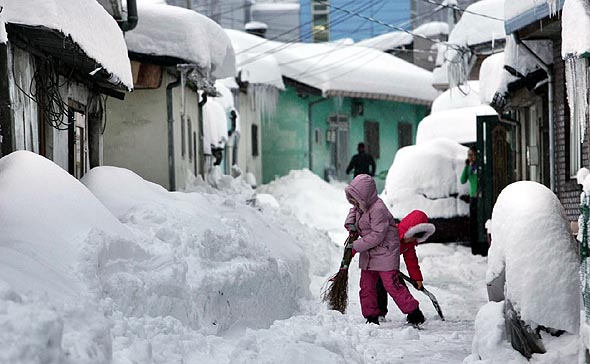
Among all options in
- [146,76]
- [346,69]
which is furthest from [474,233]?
[346,69]

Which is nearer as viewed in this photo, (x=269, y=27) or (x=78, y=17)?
(x=78, y=17)

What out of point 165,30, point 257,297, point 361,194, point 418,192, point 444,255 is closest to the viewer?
point 257,297

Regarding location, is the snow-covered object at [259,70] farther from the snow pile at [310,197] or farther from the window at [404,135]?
the window at [404,135]

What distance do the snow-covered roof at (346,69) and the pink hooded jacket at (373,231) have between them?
63.6ft

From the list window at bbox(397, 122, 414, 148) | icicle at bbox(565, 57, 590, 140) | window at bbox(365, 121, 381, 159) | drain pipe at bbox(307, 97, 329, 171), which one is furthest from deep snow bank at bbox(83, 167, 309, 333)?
window at bbox(397, 122, 414, 148)

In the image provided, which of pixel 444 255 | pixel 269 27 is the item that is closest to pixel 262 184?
pixel 269 27

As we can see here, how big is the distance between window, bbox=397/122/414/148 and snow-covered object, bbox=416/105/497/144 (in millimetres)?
13685

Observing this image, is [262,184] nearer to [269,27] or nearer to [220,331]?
[269,27]

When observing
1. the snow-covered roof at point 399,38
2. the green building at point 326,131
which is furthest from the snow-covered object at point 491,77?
the snow-covered roof at point 399,38

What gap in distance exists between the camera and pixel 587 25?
7.15 meters

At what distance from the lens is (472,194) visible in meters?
17.5

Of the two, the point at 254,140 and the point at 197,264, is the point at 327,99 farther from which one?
the point at 197,264

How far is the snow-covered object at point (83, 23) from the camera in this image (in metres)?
7.40

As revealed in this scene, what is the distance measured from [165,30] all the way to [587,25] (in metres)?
7.82
